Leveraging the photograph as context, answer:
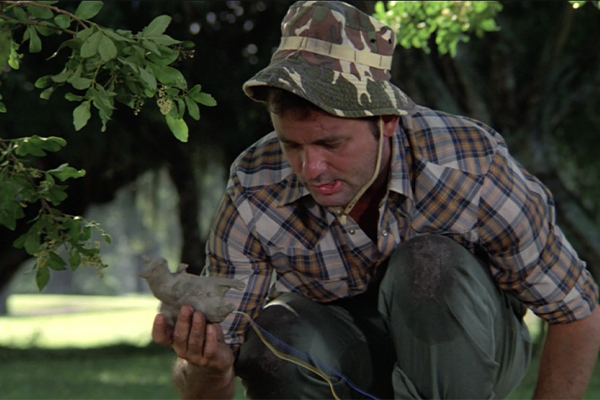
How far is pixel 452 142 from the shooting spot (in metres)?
2.68

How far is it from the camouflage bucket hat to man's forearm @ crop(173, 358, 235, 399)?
2.61ft

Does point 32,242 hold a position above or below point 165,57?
below

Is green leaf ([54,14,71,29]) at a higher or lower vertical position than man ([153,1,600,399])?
higher

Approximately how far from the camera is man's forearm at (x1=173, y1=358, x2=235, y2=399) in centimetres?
264

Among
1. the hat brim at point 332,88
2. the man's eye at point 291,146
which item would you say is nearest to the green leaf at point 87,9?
the hat brim at point 332,88

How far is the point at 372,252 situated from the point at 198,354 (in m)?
0.62

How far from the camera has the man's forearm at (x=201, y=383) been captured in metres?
2.64

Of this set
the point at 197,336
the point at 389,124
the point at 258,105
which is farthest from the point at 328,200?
the point at 258,105

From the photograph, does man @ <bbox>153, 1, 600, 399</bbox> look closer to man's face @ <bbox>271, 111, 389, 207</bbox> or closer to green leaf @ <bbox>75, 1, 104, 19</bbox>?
man's face @ <bbox>271, 111, 389, 207</bbox>

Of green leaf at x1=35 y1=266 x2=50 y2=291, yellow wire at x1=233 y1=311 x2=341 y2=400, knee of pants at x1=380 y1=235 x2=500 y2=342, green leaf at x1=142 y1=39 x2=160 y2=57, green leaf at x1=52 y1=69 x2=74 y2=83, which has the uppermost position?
green leaf at x1=142 y1=39 x2=160 y2=57

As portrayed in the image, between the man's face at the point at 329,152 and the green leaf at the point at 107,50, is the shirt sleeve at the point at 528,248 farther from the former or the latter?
the green leaf at the point at 107,50

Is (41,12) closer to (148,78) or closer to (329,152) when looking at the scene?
(148,78)

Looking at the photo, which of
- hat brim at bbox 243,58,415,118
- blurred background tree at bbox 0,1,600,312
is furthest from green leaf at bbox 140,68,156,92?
blurred background tree at bbox 0,1,600,312

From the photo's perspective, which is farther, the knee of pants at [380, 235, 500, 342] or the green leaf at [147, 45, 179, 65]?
the knee of pants at [380, 235, 500, 342]
